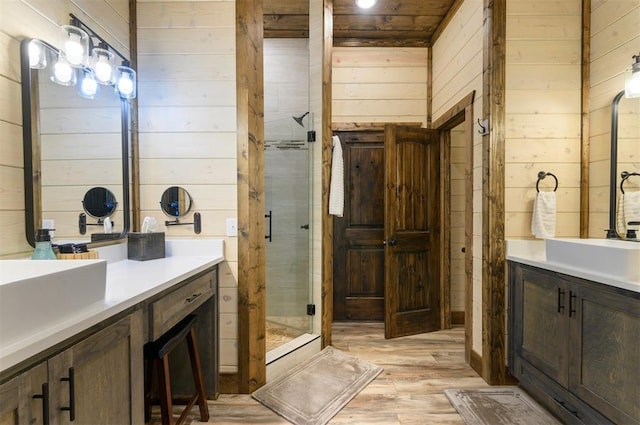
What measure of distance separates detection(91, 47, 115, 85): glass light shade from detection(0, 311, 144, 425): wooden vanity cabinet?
133 centimetres

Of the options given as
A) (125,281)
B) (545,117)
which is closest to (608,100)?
(545,117)

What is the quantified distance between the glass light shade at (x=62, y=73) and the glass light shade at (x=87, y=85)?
0.08 meters

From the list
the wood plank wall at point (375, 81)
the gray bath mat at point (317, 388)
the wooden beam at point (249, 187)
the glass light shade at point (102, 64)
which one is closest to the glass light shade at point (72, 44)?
the glass light shade at point (102, 64)

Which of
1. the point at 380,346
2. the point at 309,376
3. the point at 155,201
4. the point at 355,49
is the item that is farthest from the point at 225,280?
the point at 355,49

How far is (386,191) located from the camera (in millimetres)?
3129

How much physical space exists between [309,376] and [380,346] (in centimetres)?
90

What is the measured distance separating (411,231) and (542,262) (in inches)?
53.9

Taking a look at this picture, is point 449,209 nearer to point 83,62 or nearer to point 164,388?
point 164,388

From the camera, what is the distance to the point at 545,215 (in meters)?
2.15

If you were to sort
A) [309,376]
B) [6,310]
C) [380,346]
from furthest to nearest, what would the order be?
1. [380,346]
2. [309,376]
3. [6,310]

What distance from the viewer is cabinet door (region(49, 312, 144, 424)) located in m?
0.84

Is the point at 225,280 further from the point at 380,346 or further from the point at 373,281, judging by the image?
the point at 373,281

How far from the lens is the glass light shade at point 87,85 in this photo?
5.29 feet

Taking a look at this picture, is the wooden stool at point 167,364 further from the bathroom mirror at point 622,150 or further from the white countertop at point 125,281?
the bathroom mirror at point 622,150
